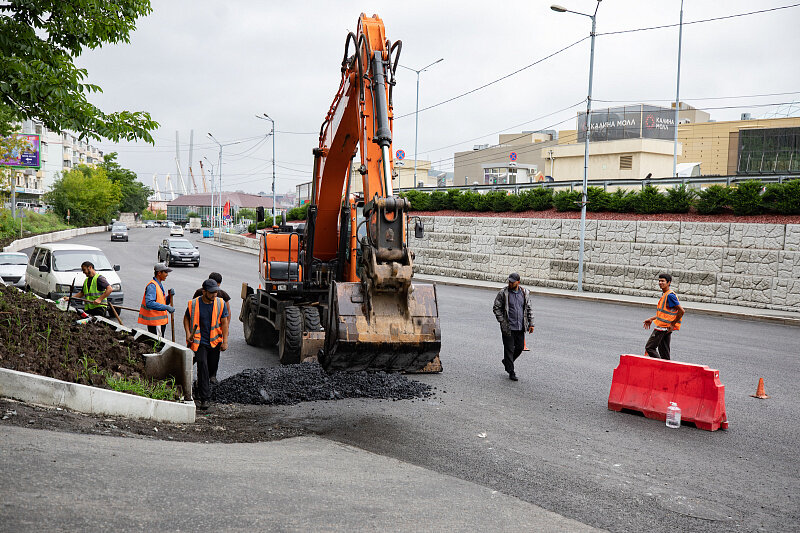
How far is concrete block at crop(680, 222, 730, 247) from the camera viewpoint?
73.2 feet

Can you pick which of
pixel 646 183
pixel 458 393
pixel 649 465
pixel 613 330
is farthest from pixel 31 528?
pixel 646 183

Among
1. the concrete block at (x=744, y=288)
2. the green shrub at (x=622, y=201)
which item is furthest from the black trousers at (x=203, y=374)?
the green shrub at (x=622, y=201)

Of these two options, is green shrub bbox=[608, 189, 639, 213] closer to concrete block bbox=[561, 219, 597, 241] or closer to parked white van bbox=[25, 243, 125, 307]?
concrete block bbox=[561, 219, 597, 241]

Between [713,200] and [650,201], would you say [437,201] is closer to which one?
[650,201]

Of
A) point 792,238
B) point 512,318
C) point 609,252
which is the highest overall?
point 792,238

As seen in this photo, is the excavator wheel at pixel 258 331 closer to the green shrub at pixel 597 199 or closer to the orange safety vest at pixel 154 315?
the orange safety vest at pixel 154 315

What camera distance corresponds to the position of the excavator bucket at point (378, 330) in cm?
741

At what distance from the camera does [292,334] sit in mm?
10953

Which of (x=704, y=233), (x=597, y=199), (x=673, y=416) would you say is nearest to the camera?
(x=673, y=416)

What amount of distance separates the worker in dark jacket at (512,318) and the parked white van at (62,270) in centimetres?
1040

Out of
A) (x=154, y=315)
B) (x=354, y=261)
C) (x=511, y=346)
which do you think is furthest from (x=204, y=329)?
(x=511, y=346)

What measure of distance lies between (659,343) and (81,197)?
8355 cm

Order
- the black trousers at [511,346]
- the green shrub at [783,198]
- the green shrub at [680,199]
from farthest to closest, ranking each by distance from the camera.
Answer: the green shrub at [680,199], the green shrub at [783,198], the black trousers at [511,346]

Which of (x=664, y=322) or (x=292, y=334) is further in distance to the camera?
(x=292, y=334)
